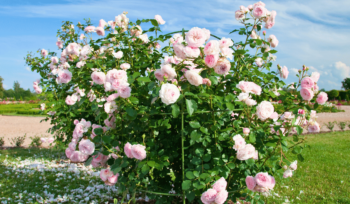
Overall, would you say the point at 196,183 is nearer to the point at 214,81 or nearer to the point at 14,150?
the point at 214,81

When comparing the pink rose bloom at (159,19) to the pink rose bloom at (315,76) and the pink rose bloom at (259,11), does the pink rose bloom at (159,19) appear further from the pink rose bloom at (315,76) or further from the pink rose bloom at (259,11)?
the pink rose bloom at (315,76)

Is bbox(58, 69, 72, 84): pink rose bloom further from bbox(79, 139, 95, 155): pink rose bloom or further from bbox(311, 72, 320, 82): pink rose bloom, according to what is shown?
bbox(311, 72, 320, 82): pink rose bloom

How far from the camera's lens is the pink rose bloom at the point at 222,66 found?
63.5 inches

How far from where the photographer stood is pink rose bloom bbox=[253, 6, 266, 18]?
7.36ft

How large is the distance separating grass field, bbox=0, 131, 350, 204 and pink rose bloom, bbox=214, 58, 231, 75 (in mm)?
2306

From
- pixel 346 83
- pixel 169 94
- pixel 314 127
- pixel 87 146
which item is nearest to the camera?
pixel 169 94

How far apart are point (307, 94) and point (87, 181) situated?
11.8 feet

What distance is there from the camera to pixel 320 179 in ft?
13.5

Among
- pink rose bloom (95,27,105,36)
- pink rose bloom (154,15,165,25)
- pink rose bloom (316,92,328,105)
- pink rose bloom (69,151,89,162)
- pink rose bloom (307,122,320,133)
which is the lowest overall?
pink rose bloom (69,151,89,162)

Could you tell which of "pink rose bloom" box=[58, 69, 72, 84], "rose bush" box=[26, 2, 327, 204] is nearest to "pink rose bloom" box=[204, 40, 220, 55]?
"rose bush" box=[26, 2, 327, 204]

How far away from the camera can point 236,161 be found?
1.85m

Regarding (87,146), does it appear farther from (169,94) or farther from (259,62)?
(259,62)

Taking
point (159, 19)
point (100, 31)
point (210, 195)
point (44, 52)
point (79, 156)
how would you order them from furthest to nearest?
point (44, 52) < point (100, 31) < point (159, 19) < point (79, 156) < point (210, 195)

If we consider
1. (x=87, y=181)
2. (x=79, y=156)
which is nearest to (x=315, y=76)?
(x=79, y=156)
